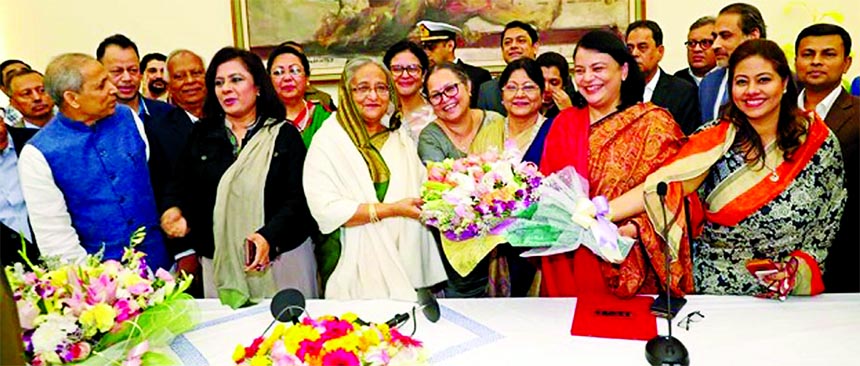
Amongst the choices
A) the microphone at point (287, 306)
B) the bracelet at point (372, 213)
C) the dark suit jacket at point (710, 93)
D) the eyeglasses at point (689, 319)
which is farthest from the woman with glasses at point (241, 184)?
the dark suit jacket at point (710, 93)

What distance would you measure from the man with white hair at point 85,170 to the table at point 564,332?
0.71 meters

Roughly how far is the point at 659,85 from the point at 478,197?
1892 millimetres

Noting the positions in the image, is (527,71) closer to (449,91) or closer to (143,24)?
(449,91)

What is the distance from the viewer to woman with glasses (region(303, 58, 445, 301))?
2566mm

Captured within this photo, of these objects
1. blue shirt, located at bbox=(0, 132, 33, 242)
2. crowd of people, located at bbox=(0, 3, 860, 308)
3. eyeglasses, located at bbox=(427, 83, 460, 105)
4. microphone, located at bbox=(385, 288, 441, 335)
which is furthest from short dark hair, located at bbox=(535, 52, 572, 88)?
blue shirt, located at bbox=(0, 132, 33, 242)

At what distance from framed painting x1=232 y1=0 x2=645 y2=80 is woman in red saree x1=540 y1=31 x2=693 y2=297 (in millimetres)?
3204

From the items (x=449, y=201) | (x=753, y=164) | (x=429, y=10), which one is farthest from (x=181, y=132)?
(x=429, y=10)

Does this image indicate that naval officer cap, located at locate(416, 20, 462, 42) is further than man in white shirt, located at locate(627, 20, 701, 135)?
Yes

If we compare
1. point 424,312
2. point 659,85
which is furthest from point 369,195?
point 659,85

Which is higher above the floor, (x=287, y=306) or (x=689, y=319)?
(x=287, y=306)

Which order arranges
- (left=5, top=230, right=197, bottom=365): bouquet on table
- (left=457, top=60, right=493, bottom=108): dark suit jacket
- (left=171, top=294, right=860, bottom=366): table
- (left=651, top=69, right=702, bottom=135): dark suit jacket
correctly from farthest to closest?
1. (left=457, top=60, right=493, bottom=108): dark suit jacket
2. (left=651, top=69, right=702, bottom=135): dark suit jacket
3. (left=171, top=294, right=860, bottom=366): table
4. (left=5, top=230, right=197, bottom=365): bouquet on table

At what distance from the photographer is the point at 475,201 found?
2.15 meters

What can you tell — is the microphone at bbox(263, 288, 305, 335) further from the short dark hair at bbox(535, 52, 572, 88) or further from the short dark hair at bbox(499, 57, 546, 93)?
the short dark hair at bbox(535, 52, 572, 88)

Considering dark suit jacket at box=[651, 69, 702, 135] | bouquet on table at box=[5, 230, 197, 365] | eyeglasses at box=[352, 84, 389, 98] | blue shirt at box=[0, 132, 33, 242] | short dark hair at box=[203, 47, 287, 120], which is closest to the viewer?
bouquet on table at box=[5, 230, 197, 365]
